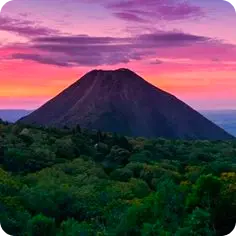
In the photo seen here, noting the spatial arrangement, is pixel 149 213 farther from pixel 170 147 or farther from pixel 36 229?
pixel 170 147

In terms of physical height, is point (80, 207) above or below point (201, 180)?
below

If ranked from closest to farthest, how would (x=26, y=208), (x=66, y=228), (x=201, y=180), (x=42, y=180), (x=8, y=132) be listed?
(x=201, y=180) → (x=66, y=228) → (x=26, y=208) → (x=42, y=180) → (x=8, y=132)

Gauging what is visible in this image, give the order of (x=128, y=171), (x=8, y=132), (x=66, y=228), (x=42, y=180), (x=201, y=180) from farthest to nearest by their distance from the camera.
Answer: (x=8, y=132) → (x=128, y=171) → (x=42, y=180) → (x=66, y=228) → (x=201, y=180)

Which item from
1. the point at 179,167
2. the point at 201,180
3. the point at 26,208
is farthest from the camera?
the point at 179,167

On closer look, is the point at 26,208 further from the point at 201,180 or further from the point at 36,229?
the point at 201,180

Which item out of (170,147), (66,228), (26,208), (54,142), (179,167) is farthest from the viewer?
(170,147)

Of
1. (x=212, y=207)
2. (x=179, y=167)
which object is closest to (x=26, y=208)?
(x=212, y=207)

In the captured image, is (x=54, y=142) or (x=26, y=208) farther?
(x=54, y=142)

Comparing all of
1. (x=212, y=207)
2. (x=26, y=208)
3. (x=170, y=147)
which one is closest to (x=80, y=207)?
(x=26, y=208)

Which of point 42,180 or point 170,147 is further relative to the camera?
point 170,147
